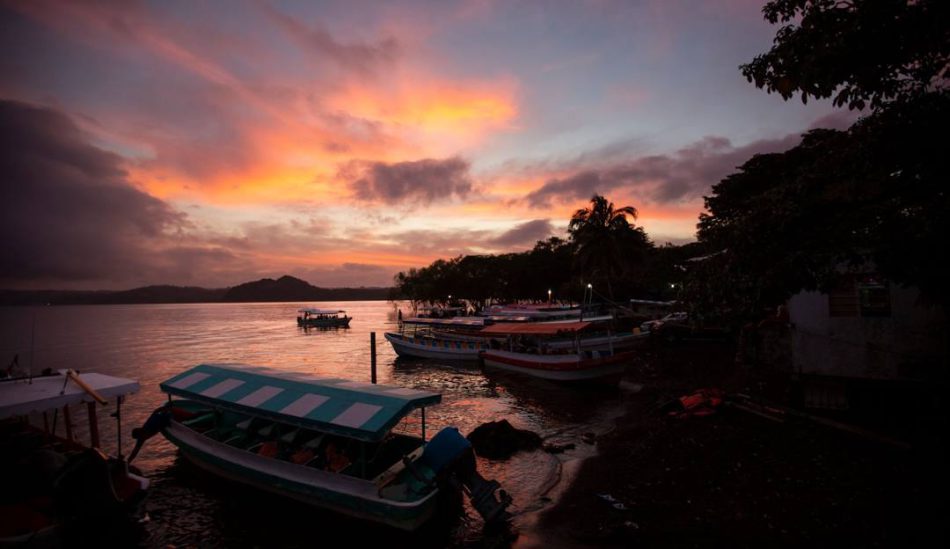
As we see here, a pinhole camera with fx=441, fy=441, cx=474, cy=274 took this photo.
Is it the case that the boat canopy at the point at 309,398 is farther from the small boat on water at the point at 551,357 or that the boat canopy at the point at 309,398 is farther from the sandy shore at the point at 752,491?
the small boat on water at the point at 551,357

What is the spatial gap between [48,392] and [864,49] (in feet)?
61.9

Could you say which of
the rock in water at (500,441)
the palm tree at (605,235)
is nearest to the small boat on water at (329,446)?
the rock in water at (500,441)

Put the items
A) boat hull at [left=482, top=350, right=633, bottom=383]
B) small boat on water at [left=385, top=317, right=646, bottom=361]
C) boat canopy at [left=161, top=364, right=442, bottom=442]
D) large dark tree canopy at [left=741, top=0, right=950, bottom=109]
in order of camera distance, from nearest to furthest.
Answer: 1. large dark tree canopy at [left=741, top=0, right=950, bottom=109]
2. boat canopy at [left=161, top=364, right=442, bottom=442]
3. boat hull at [left=482, top=350, right=633, bottom=383]
4. small boat on water at [left=385, top=317, right=646, bottom=361]

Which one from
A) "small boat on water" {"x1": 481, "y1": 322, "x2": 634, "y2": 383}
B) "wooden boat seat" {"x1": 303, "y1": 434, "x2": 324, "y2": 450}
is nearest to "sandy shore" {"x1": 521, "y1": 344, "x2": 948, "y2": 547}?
"wooden boat seat" {"x1": 303, "y1": 434, "x2": 324, "y2": 450}

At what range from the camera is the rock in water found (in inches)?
608

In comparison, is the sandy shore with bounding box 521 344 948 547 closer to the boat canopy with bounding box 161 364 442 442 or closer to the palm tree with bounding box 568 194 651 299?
the boat canopy with bounding box 161 364 442 442

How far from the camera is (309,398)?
39.5 ft

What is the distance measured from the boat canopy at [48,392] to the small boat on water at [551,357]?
2027 centimetres

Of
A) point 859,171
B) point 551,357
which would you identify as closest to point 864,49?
point 859,171

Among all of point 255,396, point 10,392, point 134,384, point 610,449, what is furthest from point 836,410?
point 10,392

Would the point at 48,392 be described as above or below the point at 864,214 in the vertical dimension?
below

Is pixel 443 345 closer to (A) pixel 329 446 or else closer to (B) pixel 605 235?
(B) pixel 605 235

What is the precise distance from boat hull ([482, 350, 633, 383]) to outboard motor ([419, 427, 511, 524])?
16002 millimetres

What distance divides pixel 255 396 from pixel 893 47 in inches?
635
